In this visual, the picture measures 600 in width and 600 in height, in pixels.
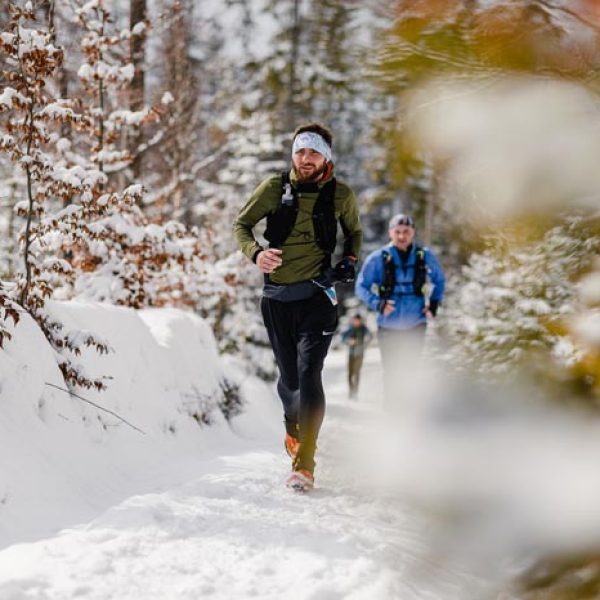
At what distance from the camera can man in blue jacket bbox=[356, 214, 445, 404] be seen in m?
6.64

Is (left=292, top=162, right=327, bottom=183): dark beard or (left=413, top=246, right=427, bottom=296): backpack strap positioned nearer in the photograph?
(left=292, top=162, right=327, bottom=183): dark beard

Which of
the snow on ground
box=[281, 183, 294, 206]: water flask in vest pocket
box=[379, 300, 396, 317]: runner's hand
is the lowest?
the snow on ground

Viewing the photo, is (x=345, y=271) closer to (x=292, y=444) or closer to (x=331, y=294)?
(x=331, y=294)

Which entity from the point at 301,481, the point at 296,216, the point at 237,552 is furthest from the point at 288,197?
the point at 237,552

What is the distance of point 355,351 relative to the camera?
13.2 m

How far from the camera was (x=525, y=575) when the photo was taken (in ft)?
4.44

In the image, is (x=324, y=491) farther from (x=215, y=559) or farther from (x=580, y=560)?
(x=580, y=560)

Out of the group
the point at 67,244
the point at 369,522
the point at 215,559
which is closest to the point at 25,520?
the point at 215,559

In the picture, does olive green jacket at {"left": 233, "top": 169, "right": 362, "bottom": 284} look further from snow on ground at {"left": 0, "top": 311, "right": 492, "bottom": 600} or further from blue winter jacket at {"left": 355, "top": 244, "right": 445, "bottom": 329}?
blue winter jacket at {"left": 355, "top": 244, "right": 445, "bottom": 329}

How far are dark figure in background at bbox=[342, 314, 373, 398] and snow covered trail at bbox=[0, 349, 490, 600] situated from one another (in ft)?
30.5

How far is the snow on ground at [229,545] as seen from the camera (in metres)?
2.26

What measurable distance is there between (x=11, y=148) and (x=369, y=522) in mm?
3154

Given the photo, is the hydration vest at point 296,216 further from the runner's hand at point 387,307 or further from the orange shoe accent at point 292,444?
the runner's hand at point 387,307

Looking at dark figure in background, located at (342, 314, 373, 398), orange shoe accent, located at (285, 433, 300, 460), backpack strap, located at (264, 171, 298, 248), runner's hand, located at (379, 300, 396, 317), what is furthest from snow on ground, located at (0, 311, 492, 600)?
dark figure in background, located at (342, 314, 373, 398)
